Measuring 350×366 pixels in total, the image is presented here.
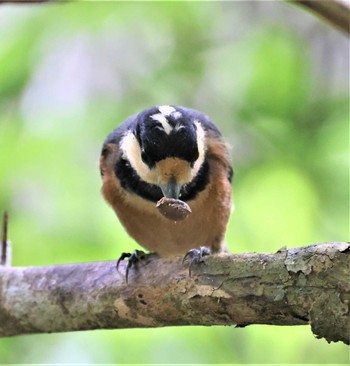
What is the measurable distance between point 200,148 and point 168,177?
0.81 ft

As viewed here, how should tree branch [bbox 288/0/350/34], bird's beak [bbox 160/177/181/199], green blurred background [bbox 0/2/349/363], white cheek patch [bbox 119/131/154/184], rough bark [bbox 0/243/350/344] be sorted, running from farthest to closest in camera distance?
green blurred background [bbox 0/2/349/363], tree branch [bbox 288/0/350/34], white cheek patch [bbox 119/131/154/184], bird's beak [bbox 160/177/181/199], rough bark [bbox 0/243/350/344]

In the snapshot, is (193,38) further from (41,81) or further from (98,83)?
(98,83)

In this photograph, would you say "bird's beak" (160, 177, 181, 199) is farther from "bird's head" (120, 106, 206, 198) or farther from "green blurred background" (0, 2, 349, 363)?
"green blurred background" (0, 2, 349, 363)

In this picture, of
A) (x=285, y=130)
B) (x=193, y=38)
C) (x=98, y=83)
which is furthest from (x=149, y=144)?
(x=98, y=83)

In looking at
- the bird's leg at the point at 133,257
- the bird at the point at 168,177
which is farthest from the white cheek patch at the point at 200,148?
the bird's leg at the point at 133,257

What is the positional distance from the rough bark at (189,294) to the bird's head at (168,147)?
0.68ft

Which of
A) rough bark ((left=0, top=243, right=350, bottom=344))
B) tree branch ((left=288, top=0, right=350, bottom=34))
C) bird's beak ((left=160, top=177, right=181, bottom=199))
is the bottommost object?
rough bark ((left=0, top=243, right=350, bottom=344))

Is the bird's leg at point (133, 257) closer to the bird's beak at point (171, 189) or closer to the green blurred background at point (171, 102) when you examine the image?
the bird's beak at point (171, 189)

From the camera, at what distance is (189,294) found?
164cm

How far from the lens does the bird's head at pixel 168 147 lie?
1809mm

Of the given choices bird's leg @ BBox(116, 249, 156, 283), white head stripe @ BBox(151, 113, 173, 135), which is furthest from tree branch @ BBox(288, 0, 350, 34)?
bird's leg @ BBox(116, 249, 156, 283)

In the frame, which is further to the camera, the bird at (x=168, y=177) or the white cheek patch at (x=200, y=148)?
the white cheek patch at (x=200, y=148)

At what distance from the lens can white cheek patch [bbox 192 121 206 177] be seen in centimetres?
197

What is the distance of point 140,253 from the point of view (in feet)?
6.75
